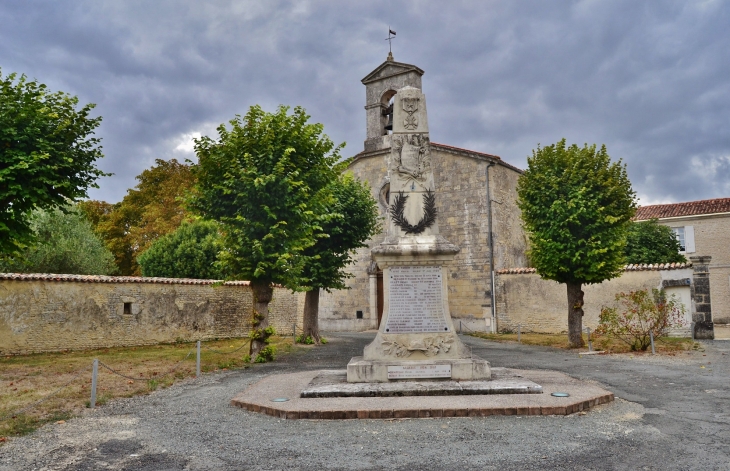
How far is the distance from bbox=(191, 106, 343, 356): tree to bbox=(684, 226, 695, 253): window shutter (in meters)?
23.9

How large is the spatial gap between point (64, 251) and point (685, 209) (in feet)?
108

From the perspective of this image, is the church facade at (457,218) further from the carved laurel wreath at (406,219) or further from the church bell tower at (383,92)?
the carved laurel wreath at (406,219)

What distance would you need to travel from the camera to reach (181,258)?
2486 cm

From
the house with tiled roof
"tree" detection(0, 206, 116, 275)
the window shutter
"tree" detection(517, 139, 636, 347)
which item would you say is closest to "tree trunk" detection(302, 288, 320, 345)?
"tree" detection(517, 139, 636, 347)

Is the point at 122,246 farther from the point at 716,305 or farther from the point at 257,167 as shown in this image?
→ the point at 716,305

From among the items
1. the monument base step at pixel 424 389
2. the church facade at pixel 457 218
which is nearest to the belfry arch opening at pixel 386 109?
the church facade at pixel 457 218

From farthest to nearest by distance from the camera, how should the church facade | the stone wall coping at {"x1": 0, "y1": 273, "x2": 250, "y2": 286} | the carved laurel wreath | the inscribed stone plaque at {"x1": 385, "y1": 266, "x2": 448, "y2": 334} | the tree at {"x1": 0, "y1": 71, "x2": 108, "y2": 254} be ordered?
1. the church facade
2. the stone wall coping at {"x1": 0, "y1": 273, "x2": 250, "y2": 286}
3. the tree at {"x1": 0, "y1": 71, "x2": 108, "y2": 254}
4. the carved laurel wreath
5. the inscribed stone plaque at {"x1": 385, "y1": 266, "x2": 448, "y2": 334}

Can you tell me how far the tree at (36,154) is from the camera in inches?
445

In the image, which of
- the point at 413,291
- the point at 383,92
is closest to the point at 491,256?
the point at 383,92

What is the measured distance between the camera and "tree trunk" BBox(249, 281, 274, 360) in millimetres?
13125

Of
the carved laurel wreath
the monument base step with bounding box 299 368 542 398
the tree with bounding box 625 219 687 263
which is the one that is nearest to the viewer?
the monument base step with bounding box 299 368 542 398

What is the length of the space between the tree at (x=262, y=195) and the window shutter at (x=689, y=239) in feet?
78.5

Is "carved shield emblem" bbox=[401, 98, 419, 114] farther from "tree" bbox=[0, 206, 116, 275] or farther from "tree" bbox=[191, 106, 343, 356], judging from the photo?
"tree" bbox=[0, 206, 116, 275]

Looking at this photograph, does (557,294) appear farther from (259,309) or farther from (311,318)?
(259,309)
